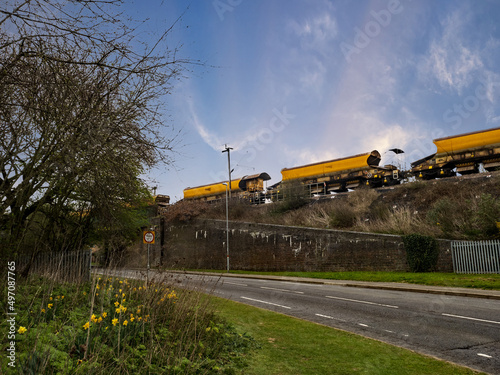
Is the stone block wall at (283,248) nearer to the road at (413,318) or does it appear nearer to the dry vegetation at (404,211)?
the dry vegetation at (404,211)

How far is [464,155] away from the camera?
28.0 metres

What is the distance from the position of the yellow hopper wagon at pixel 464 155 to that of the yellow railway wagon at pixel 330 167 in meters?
4.70

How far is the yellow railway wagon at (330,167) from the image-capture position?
3309 cm

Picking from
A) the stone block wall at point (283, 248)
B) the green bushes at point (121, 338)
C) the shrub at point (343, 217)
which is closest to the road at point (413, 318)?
the green bushes at point (121, 338)

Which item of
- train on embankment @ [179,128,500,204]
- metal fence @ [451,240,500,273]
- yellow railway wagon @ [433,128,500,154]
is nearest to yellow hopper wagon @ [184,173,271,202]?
train on embankment @ [179,128,500,204]

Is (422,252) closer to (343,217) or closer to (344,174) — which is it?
(343,217)

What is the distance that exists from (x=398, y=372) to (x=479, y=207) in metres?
18.5

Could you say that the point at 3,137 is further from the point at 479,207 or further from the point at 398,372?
the point at 479,207

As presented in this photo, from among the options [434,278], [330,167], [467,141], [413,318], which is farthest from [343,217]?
[413,318]

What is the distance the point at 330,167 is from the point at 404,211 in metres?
11.1

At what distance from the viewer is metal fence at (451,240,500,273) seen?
18.2 m

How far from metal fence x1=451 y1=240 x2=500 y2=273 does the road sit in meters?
6.33

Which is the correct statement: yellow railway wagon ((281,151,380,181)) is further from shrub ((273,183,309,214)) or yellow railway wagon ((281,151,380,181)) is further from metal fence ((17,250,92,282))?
metal fence ((17,250,92,282))

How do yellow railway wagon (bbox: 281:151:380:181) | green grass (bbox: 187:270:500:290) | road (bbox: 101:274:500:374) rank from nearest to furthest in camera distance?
road (bbox: 101:274:500:374) < green grass (bbox: 187:270:500:290) < yellow railway wagon (bbox: 281:151:380:181)
